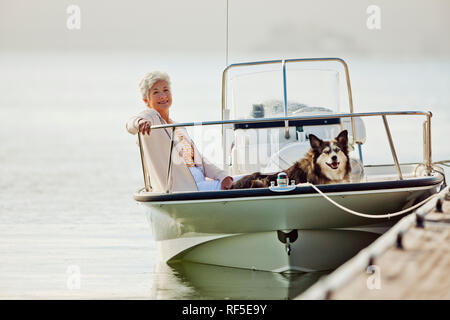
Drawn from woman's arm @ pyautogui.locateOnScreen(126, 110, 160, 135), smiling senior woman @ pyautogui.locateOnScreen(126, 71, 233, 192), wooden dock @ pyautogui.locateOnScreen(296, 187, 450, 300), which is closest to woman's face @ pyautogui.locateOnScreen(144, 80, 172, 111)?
smiling senior woman @ pyautogui.locateOnScreen(126, 71, 233, 192)

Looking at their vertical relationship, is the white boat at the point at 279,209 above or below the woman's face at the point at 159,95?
below

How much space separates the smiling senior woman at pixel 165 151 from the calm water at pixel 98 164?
0.26 meters

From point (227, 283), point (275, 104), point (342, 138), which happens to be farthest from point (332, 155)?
point (275, 104)

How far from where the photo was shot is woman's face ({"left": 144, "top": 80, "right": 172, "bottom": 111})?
6.99 metres

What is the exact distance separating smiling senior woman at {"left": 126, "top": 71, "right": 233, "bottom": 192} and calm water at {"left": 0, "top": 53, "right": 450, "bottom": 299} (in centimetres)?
26

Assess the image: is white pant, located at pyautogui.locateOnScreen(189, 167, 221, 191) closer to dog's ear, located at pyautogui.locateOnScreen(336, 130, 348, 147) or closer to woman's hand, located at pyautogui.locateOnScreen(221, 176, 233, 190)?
woman's hand, located at pyautogui.locateOnScreen(221, 176, 233, 190)

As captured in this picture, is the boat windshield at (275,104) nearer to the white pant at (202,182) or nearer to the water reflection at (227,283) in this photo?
the white pant at (202,182)

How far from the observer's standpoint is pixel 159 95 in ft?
22.9

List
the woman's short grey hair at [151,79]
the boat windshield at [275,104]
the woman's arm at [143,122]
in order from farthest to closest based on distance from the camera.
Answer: the boat windshield at [275,104]
the woman's short grey hair at [151,79]
the woman's arm at [143,122]

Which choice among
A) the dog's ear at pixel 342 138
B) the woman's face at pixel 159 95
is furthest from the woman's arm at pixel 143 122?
the dog's ear at pixel 342 138

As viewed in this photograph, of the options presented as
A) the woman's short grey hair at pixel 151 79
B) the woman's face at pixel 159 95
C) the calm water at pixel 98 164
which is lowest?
the calm water at pixel 98 164

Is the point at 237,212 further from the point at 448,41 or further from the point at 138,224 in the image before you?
the point at 448,41

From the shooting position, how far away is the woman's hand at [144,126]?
21.6ft

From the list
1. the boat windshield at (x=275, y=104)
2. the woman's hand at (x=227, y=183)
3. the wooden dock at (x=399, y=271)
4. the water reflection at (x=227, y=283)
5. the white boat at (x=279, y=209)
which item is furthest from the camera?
the boat windshield at (x=275, y=104)
